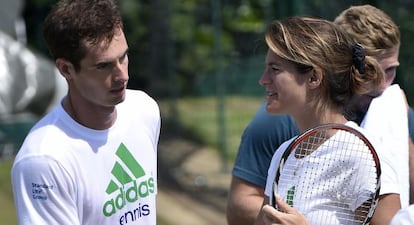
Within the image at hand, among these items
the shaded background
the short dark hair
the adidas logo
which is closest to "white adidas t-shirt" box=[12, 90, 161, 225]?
the adidas logo

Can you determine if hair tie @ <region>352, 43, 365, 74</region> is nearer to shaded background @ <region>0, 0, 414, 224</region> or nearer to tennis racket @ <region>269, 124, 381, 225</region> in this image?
tennis racket @ <region>269, 124, 381, 225</region>

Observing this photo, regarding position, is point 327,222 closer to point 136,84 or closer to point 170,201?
point 170,201

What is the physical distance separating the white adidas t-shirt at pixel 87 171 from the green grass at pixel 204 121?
596 cm

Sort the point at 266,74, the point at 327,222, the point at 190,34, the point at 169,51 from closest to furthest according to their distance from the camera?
the point at 327,222 < the point at 266,74 < the point at 169,51 < the point at 190,34

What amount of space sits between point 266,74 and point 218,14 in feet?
22.9

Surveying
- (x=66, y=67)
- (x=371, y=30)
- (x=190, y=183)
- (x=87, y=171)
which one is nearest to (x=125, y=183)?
(x=87, y=171)

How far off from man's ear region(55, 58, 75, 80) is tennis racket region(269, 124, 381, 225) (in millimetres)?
874

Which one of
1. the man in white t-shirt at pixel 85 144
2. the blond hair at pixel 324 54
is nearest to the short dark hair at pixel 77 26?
the man in white t-shirt at pixel 85 144

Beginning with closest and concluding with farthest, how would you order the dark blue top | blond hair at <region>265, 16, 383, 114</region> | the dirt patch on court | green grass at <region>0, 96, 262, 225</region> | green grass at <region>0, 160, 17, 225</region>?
blond hair at <region>265, 16, 383, 114</region>, the dark blue top, the dirt patch on court, green grass at <region>0, 160, 17, 225</region>, green grass at <region>0, 96, 262, 225</region>

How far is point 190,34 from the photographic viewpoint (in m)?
13.0

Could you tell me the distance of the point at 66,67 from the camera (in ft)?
11.9

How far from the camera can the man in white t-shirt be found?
11.3 ft

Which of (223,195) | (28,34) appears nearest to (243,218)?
(223,195)

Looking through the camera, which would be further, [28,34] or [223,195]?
[28,34]
